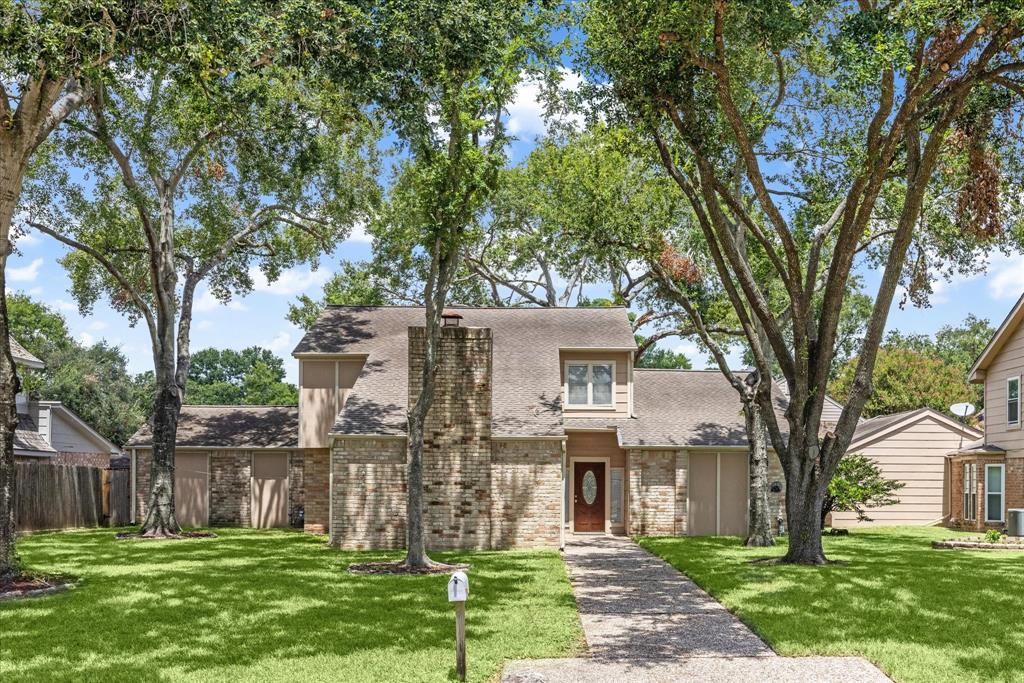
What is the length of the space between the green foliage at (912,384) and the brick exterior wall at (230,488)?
31683 mm

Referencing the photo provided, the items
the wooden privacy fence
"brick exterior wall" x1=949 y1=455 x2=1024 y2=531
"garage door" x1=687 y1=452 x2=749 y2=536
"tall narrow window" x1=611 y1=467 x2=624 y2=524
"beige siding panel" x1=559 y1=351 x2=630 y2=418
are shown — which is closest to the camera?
the wooden privacy fence

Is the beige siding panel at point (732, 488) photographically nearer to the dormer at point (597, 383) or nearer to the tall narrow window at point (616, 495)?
the tall narrow window at point (616, 495)

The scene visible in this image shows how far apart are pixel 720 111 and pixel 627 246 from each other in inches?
169

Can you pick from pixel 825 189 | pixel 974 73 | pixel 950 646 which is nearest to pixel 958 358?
pixel 825 189

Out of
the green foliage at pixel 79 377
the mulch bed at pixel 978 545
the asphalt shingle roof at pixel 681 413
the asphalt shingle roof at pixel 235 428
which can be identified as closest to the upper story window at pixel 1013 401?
the mulch bed at pixel 978 545

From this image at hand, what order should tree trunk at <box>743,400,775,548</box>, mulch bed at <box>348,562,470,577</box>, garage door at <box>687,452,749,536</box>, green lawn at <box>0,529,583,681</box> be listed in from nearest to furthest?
green lawn at <box>0,529,583,681</box> < mulch bed at <box>348,562,470,577</box> < tree trunk at <box>743,400,775,548</box> < garage door at <box>687,452,749,536</box>

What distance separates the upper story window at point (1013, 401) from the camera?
2572 centimetres

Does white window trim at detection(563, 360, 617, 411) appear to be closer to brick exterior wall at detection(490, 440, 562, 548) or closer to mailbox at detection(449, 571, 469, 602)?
brick exterior wall at detection(490, 440, 562, 548)

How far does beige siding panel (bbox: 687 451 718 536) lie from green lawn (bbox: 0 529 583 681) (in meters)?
8.28

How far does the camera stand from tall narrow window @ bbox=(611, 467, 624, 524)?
25.9m

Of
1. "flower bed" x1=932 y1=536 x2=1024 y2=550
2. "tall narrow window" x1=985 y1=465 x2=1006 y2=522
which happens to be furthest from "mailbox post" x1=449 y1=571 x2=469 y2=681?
"tall narrow window" x1=985 y1=465 x2=1006 y2=522

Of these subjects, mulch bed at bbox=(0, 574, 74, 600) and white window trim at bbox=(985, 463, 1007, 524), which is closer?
mulch bed at bbox=(0, 574, 74, 600)

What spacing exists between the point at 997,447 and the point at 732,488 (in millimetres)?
7914

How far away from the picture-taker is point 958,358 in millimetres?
58219
